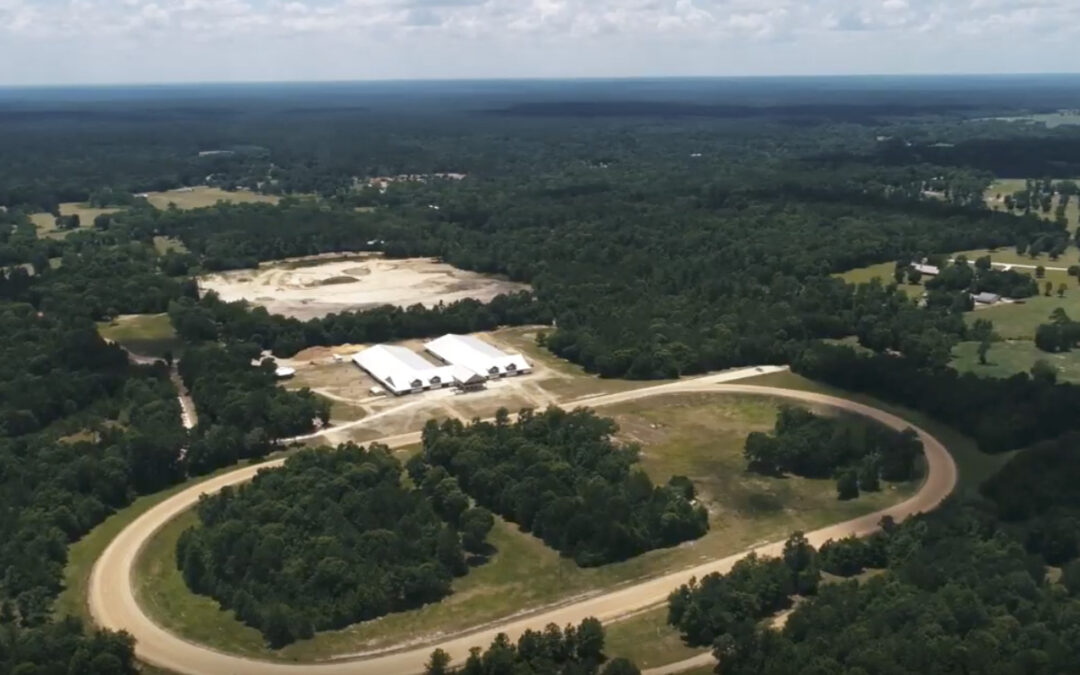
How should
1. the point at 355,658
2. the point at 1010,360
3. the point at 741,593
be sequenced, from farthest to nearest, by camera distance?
the point at 1010,360
the point at 741,593
the point at 355,658

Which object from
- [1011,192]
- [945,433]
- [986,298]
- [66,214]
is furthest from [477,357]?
[1011,192]

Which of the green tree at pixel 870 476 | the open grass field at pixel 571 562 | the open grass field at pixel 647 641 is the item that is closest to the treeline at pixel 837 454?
the green tree at pixel 870 476

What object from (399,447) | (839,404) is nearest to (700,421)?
(839,404)

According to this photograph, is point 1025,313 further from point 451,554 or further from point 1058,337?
point 451,554

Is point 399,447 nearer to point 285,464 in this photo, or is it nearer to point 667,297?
point 285,464

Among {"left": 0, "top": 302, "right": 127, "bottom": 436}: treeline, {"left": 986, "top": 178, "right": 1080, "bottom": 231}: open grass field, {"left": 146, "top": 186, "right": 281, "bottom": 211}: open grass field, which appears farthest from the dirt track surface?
{"left": 146, "top": 186, "right": 281, "bottom": 211}: open grass field
